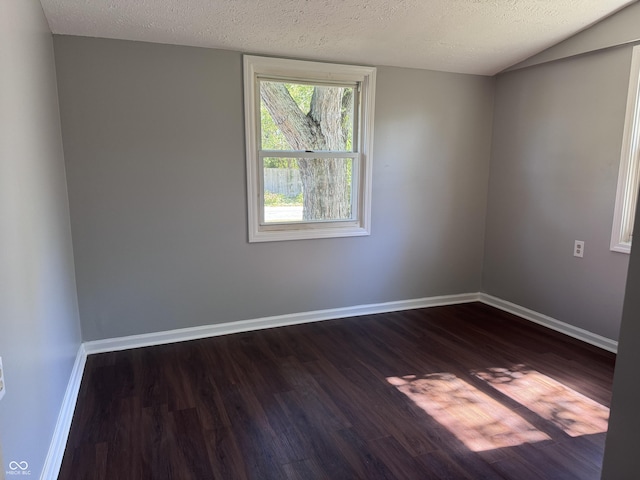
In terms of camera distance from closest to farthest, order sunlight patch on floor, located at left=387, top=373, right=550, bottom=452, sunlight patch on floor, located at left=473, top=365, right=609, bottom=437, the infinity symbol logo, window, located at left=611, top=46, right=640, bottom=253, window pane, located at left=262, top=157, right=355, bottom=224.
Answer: the infinity symbol logo → sunlight patch on floor, located at left=387, top=373, right=550, bottom=452 → sunlight patch on floor, located at left=473, top=365, right=609, bottom=437 → window, located at left=611, top=46, right=640, bottom=253 → window pane, located at left=262, top=157, right=355, bottom=224

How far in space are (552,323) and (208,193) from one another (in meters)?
2.98

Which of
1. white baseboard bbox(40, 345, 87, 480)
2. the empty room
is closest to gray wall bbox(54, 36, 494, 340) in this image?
the empty room

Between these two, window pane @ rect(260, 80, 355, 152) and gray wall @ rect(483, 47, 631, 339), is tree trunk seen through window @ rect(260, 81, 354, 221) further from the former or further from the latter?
gray wall @ rect(483, 47, 631, 339)

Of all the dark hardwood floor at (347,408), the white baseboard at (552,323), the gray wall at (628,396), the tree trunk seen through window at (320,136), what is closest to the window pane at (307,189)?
the tree trunk seen through window at (320,136)

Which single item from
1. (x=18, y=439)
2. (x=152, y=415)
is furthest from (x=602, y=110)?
(x=18, y=439)

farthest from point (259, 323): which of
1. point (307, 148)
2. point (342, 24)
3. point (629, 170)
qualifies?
point (629, 170)

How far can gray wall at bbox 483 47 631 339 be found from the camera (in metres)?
3.01

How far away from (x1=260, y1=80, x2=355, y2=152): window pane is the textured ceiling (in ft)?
0.88

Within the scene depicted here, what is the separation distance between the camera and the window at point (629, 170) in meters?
2.81

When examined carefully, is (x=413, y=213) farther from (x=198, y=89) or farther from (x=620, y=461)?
(x=620, y=461)

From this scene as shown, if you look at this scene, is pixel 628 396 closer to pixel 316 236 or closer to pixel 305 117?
pixel 316 236

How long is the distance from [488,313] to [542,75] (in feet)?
6.85

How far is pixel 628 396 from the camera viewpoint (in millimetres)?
1183

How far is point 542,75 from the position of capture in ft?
11.2
